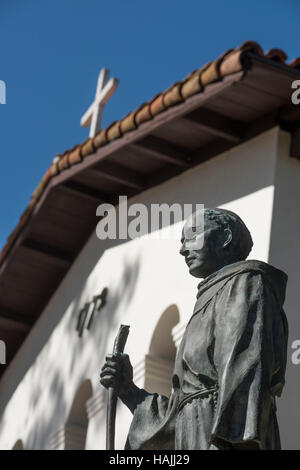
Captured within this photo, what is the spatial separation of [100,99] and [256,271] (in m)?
8.86

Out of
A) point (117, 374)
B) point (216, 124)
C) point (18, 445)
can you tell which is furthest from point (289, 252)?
point (18, 445)

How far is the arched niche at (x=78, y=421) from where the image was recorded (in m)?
12.0

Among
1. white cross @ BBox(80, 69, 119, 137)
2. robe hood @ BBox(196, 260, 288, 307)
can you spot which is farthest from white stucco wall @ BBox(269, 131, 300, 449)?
white cross @ BBox(80, 69, 119, 137)

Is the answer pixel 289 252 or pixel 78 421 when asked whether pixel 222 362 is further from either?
pixel 78 421

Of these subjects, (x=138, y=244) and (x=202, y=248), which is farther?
(x=138, y=244)

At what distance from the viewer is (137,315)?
36.4 feet

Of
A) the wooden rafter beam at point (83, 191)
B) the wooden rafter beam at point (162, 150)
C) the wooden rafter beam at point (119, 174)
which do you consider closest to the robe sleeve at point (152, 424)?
the wooden rafter beam at point (162, 150)

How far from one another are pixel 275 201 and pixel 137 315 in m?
2.21

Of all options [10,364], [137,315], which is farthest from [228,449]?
[10,364]

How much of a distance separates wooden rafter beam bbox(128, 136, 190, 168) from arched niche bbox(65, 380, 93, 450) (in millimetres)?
2392

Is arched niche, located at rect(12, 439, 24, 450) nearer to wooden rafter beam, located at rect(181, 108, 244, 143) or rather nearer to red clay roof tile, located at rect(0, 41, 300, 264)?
red clay roof tile, located at rect(0, 41, 300, 264)

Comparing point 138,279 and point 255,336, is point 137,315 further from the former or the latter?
point 255,336

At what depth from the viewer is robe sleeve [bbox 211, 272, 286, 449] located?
4629 millimetres

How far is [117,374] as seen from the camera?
543cm
